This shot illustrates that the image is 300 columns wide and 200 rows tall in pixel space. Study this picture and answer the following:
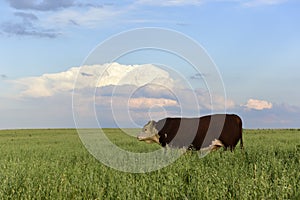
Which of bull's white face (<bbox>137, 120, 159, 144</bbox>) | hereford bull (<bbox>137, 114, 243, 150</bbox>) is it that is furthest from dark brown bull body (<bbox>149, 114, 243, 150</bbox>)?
bull's white face (<bbox>137, 120, 159, 144</bbox>)

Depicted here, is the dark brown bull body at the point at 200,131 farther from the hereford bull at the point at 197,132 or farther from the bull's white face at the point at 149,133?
the bull's white face at the point at 149,133

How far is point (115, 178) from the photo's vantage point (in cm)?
825

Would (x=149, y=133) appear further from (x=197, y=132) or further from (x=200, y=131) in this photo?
(x=200, y=131)

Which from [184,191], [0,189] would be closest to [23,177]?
[0,189]

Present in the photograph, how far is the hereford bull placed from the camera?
15.9 m

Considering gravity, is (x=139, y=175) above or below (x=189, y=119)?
below

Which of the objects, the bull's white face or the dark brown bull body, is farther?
the bull's white face

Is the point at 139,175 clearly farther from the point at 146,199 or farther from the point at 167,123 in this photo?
the point at 167,123

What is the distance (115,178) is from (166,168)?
1.50m

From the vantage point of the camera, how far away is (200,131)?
52.6 feet

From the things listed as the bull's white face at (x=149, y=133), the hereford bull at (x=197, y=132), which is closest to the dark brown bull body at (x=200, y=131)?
the hereford bull at (x=197, y=132)

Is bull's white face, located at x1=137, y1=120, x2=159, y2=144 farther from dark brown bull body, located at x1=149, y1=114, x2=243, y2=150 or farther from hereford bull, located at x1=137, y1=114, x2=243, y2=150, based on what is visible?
dark brown bull body, located at x1=149, y1=114, x2=243, y2=150

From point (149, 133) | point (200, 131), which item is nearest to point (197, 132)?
point (200, 131)

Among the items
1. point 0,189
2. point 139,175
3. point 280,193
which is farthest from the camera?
point 139,175
